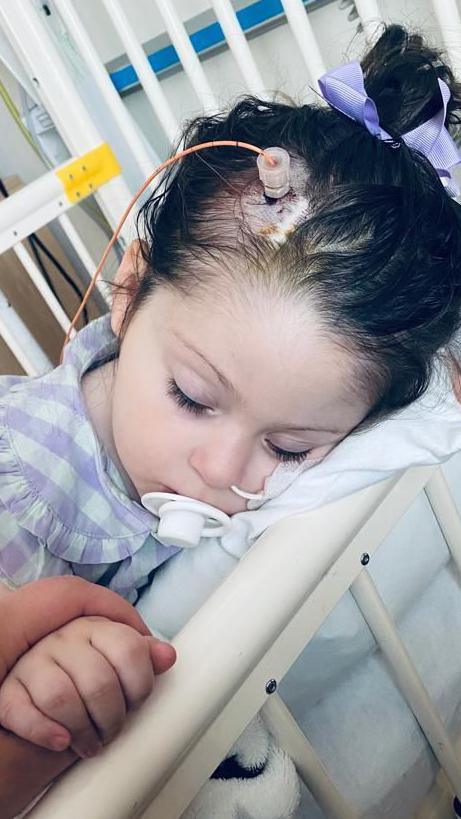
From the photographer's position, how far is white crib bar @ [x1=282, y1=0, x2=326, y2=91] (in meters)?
0.93

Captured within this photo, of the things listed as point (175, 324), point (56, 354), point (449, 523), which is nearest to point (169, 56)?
point (56, 354)

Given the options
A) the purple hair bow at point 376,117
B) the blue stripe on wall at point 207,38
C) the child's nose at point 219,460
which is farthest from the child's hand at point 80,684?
the blue stripe on wall at point 207,38

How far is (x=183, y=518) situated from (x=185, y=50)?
2.25 feet

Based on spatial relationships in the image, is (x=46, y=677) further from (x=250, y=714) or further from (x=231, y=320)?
(x=231, y=320)

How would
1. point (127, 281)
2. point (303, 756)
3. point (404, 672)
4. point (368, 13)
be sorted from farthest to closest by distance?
point (368, 13), point (127, 281), point (404, 672), point (303, 756)

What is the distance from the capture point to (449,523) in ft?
2.09

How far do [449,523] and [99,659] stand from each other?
367 mm

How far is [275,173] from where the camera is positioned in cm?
61

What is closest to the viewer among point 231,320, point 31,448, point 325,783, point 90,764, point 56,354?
point 90,764

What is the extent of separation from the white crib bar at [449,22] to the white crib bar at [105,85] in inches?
17.7

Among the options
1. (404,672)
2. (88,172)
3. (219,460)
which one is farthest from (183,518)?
(88,172)

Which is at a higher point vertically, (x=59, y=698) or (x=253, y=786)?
(x=59, y=698)

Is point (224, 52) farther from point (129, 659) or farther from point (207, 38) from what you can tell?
point (129, 659)

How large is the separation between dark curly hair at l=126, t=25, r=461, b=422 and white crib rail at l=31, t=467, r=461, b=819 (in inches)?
5.8
